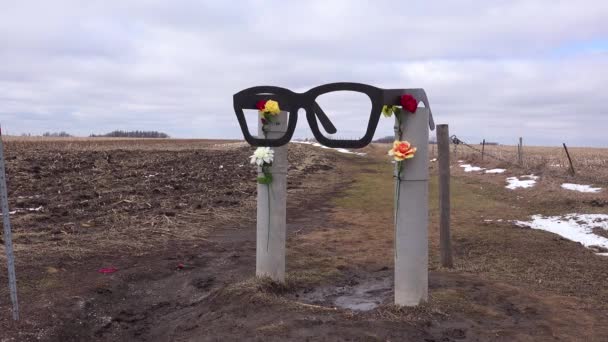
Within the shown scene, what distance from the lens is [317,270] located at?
7348 mm

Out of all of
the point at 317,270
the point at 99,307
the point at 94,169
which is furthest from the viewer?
the point at 94,169

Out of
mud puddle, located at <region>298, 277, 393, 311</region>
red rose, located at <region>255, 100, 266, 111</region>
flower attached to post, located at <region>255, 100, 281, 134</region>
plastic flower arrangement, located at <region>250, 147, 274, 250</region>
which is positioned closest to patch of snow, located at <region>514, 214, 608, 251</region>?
mud puddle, located at <region>298, 277, 393, 311</region>

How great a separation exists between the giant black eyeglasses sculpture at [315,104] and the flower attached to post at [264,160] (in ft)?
0.27

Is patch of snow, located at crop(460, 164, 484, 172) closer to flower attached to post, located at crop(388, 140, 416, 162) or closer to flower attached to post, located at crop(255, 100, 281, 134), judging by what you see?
flower attached to post, located at crop(255, 100, 281, 134)

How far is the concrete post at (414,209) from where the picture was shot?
17.6 feet

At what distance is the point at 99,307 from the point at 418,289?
11.2 ft

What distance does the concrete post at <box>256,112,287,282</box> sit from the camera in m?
6.28

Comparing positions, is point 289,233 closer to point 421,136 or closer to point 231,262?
point 231,262

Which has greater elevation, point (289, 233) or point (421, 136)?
point (421, 136)

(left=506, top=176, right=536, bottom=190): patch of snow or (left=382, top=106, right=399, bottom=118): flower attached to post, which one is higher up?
(left=382, top=106, right=399, bottom=118): flower attached to post

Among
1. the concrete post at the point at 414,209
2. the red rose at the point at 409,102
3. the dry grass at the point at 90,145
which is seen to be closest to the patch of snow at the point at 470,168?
the concrete post at the point at 414,209

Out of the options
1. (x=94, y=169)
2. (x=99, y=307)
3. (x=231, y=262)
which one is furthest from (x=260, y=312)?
(x=94, y=169)

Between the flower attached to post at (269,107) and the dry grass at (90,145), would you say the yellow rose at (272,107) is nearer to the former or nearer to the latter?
the flower attached to post at (269,107)

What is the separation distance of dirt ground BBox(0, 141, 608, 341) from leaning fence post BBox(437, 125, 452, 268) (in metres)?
0.26
